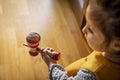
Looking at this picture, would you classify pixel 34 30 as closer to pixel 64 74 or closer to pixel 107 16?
pixel 64 74

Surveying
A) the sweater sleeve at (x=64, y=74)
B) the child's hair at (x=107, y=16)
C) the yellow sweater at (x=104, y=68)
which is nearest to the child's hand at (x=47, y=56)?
the sweater sleeve at (x=64, y=74)

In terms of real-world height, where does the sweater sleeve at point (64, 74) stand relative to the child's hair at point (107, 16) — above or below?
below

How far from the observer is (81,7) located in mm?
1654

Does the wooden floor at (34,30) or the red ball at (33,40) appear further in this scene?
the wooden floor at (34,30)

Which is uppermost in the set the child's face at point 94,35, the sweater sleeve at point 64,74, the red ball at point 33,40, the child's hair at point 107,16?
the child's hair at point 107,16

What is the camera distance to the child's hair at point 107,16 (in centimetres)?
62

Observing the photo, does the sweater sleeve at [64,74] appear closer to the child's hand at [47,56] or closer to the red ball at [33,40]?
the child's hand at [47,56]

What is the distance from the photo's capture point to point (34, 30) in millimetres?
1604

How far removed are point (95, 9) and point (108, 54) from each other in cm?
18

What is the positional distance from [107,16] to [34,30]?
1021 millimetres

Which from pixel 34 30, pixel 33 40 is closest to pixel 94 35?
pixel 33 40

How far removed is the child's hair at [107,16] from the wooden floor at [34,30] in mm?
776

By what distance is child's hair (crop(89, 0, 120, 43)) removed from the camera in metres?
0.62

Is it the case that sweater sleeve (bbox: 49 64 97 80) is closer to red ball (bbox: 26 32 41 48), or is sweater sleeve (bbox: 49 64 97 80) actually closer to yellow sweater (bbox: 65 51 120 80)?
yellow sweater (bbox: 65 51 120 80)
